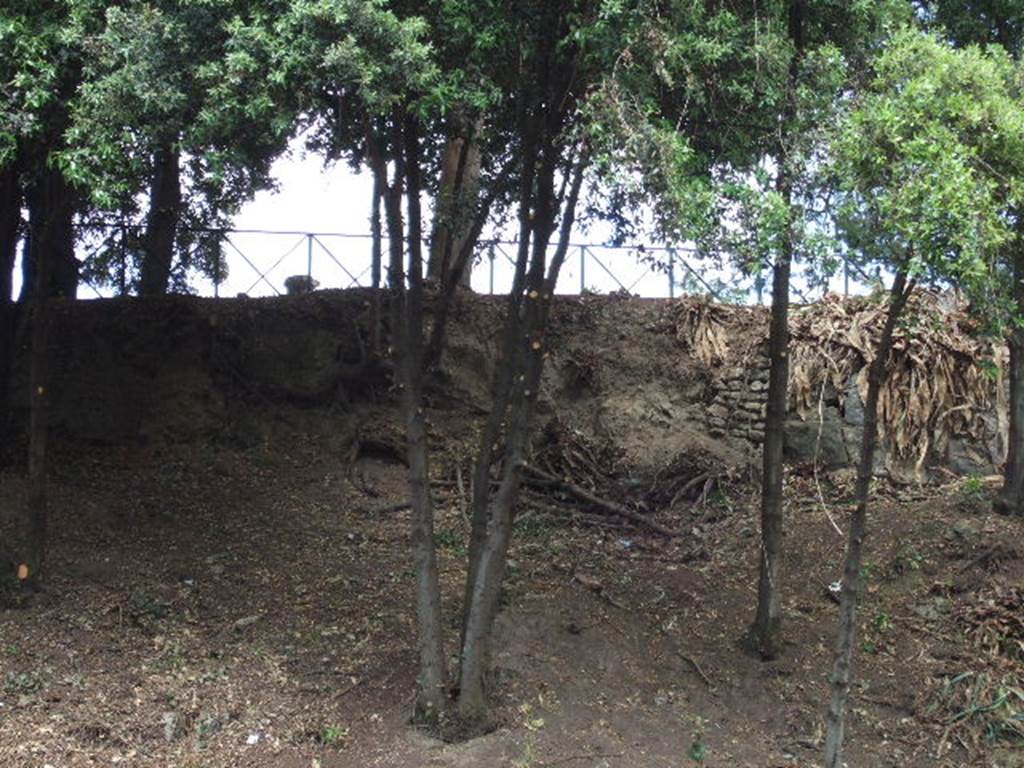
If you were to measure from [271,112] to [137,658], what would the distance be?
15.1 ft

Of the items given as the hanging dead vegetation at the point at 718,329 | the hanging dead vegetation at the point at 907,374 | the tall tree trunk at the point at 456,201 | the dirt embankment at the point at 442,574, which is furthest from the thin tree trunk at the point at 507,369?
the hanging dead vegetation at the point at 718,329

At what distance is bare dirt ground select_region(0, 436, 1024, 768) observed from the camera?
829 centimetres

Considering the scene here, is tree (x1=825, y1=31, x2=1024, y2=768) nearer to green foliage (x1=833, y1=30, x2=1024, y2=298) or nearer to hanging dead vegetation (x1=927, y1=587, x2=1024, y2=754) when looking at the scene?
green foliage (x1=833, y1=30, x2=1024, y2=298)

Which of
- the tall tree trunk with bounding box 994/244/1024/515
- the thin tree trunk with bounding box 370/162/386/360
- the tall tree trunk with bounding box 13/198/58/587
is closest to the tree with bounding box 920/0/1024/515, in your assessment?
the tall tree trunk with bounding box 994/244/1024/515

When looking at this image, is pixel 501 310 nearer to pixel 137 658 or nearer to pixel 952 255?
pixel 137 658

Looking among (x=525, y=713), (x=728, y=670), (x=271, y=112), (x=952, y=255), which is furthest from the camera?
(x=728, y=670)

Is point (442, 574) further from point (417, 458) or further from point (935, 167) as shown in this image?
point (935, 167)

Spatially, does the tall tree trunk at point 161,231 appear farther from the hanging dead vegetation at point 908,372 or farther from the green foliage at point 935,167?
the hanging dead vegetation at point 908,372

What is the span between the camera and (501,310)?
47.6ft

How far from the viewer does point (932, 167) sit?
6238 millimetres

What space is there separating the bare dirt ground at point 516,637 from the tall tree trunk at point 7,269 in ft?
3.22

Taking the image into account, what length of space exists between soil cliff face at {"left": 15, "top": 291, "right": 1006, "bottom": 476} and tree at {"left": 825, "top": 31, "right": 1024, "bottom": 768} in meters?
6.89

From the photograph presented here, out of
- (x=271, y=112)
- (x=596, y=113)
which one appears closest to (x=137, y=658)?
(x=271, y=112)

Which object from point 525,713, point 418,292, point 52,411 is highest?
point 418,292
